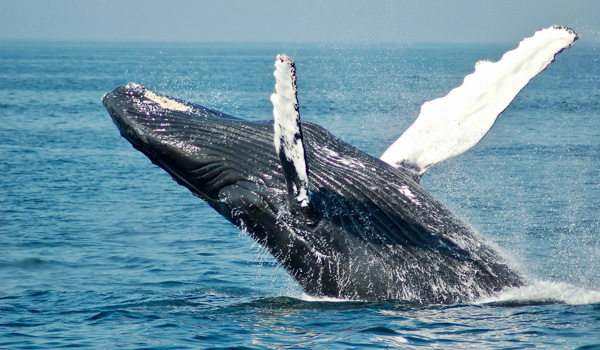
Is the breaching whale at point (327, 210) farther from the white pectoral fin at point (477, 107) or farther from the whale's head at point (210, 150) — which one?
the white pectoral fin at point (477, 107)

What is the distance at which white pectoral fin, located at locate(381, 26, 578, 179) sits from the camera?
23.4 ft

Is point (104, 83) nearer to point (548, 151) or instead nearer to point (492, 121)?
point (548, 151)

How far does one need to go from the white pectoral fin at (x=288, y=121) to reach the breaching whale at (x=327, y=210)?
391 mm

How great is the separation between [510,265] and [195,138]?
3032 mm

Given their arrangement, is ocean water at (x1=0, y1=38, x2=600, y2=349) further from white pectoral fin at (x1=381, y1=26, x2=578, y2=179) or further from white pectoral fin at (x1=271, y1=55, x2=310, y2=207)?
white pectoral fin at (x1=271, y1=55, x2=310, y2=207)

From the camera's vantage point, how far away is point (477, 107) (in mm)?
Result: 7273

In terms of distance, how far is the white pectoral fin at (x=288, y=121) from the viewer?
5762 mm

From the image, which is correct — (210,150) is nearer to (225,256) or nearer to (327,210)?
(327,210)

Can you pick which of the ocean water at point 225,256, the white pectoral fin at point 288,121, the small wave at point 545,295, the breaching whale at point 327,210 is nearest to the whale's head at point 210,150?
the breaching whale at point 327,210

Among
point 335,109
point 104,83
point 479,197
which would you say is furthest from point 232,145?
point 104,83

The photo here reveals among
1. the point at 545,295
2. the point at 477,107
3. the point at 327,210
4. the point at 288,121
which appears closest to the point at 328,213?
the point at 327,210

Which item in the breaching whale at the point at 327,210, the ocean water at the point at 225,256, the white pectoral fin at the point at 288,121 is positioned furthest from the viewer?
the ocean water at the point at 225,256

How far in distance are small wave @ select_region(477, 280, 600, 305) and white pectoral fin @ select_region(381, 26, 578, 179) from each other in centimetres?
132

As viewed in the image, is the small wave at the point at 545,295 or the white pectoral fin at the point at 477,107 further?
the white pectoral fin at the point at 477,107
